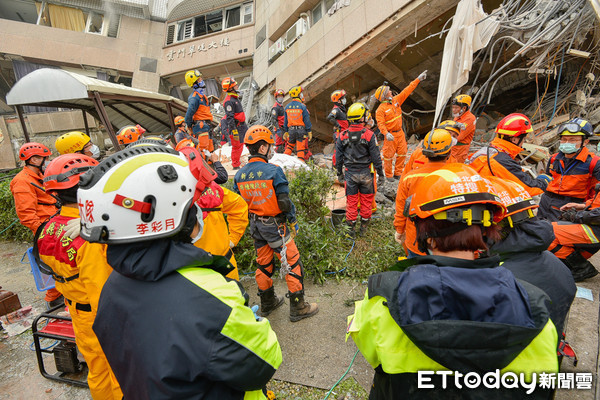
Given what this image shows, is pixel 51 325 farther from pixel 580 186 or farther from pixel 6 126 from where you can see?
pixel 6 126

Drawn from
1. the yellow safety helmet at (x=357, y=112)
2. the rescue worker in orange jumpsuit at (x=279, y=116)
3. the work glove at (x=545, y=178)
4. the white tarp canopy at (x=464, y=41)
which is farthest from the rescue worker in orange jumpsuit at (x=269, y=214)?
the rescue worker in orange jumpsuit at (x=279, y=116)

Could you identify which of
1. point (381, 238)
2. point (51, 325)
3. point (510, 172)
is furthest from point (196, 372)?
point (381, 238)

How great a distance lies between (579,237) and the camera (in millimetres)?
3459

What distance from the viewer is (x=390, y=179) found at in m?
7.20

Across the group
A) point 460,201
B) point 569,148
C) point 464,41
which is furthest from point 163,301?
point 464,41

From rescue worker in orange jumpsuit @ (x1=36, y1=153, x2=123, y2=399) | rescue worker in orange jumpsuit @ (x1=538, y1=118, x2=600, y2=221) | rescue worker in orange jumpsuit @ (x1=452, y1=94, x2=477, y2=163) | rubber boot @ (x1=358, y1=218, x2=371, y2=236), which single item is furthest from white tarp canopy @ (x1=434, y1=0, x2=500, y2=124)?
rescue worker in orange jumpsuit @ (x1=36, y1=153, x2=123, y2=399)

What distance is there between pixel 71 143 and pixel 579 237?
7254mm

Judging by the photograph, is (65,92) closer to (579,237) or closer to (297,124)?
(297,124)

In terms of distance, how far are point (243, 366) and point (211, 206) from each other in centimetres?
195

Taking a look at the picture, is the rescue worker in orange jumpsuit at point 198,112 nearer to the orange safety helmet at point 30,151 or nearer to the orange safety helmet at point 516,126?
the orange safety helmet at point 30,151

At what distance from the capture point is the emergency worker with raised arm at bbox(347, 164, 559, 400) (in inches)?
39.1

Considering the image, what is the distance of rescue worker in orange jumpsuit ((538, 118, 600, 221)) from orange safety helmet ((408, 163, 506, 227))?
377 cm

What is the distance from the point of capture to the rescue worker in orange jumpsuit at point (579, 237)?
3.39 m

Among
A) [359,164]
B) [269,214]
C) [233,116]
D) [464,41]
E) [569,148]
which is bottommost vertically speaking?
[269,214]
